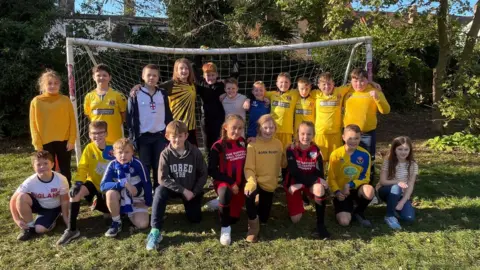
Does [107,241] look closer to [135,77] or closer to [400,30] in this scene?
[135,77]

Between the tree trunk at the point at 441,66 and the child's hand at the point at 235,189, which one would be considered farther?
the tree trunk at the point at 441,66

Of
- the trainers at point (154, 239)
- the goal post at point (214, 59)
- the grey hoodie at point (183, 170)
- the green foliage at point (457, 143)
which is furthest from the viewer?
the green foliage at point (457, 143)

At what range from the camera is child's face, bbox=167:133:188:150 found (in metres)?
3.74

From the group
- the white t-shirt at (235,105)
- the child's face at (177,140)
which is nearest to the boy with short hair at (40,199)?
the child's face at (177,140)

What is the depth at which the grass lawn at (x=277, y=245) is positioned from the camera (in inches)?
127

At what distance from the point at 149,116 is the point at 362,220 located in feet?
7.97

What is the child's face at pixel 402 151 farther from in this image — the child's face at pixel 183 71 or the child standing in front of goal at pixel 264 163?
the child's face at pixel 183 71

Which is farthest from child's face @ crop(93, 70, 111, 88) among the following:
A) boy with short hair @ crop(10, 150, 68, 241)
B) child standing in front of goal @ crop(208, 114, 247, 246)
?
child standing in front of goal @ crop(208, 114, 247, 246)

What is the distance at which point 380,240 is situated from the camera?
11.8 feet

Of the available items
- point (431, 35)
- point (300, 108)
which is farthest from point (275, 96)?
point (431, 35)

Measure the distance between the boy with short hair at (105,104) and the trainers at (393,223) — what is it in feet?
9.75

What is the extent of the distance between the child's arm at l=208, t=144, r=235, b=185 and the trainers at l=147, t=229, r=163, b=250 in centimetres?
73

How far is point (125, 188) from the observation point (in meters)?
3.79

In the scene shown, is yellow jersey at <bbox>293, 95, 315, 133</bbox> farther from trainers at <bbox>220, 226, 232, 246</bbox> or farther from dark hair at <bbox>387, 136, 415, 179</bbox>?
trainers at <bbox>220, 226, 232, 246</bbox>
